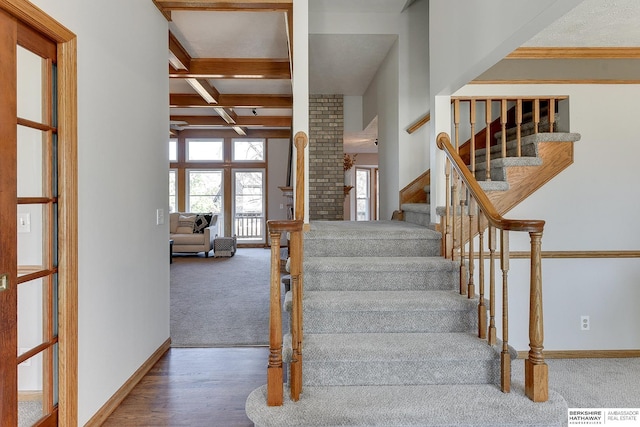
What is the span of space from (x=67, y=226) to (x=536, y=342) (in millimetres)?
2469

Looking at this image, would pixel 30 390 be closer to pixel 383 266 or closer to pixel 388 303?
pixel 388 303

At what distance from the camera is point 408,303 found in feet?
8.75

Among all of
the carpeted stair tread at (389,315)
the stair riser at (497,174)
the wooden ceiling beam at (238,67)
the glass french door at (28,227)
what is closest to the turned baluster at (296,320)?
the carpeted stair tread at (389,315)

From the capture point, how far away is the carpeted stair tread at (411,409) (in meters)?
2.00

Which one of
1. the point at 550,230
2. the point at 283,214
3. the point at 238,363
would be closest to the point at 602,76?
the point at 550,230

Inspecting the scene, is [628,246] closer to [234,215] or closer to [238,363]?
[238,363]

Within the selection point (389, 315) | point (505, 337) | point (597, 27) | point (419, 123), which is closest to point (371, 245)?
point (389, 315)

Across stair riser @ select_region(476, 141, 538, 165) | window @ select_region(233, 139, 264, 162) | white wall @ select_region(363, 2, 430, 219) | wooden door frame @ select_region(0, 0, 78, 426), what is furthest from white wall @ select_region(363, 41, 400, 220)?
window @ select_region(233, 139, 264, 162)

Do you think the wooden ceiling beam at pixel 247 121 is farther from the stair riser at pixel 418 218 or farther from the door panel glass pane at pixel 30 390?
the door panel glass pane at pixel 30 390

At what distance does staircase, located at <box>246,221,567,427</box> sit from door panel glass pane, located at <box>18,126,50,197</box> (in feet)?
4.82

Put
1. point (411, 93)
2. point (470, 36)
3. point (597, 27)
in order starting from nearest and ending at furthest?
point (470, 36)
point (597, 27)
point (411, 93)

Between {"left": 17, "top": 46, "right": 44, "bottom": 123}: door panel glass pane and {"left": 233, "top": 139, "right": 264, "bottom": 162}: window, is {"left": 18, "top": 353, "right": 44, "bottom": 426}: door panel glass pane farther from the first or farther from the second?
{"left": 233, "top": 139, "right": 264, "bottom": 162}: window

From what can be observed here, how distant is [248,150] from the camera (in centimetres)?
1113

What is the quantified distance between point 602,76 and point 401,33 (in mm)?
2052
